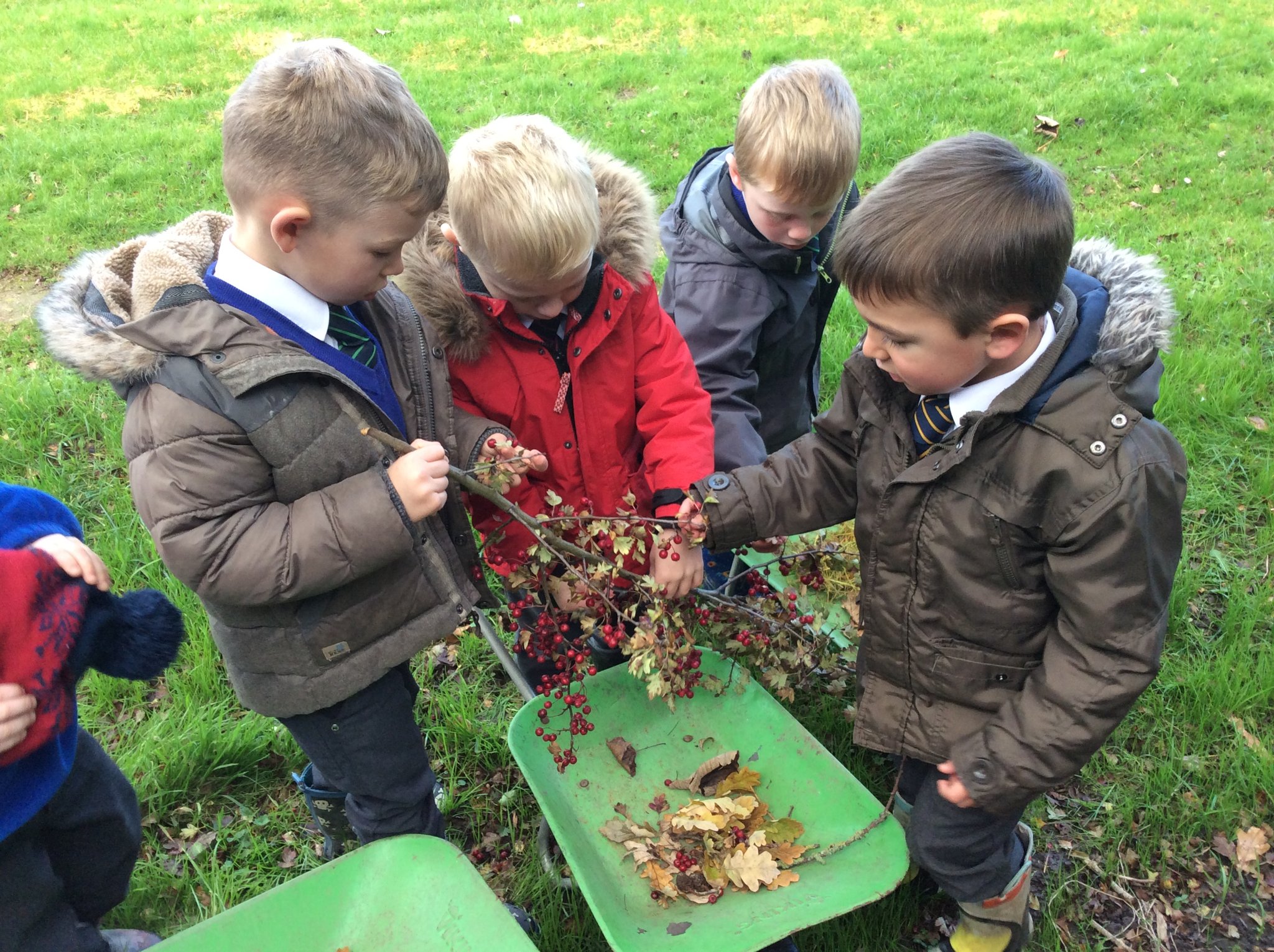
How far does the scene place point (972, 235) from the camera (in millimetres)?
1779

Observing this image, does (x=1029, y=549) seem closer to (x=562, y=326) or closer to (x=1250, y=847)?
(x=562, y=326)

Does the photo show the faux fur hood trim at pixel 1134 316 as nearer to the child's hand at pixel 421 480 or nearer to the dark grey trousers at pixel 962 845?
the dark grey trousers at pixel 962 845

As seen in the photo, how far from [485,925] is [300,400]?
114cm

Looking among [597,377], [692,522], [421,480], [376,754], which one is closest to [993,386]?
[692,522]

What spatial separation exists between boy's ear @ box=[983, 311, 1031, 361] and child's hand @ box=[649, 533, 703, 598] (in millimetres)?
875

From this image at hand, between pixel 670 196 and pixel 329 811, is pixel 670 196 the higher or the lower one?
the higher one

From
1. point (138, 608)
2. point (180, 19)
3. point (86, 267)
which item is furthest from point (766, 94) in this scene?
point (180, 19)

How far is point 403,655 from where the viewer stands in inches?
83.3

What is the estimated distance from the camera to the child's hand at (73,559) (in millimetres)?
1792

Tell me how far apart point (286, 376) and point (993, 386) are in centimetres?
149

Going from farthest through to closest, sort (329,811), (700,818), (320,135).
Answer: (329,811), (700,818), (320,135)

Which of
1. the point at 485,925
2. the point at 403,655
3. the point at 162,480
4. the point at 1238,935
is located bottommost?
the point at 1238,935

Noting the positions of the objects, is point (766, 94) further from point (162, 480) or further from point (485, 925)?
point (485, 925)

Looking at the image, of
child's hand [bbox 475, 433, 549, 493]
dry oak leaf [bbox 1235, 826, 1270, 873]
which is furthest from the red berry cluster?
dry oak leaf [bbox 1235, 826, 1270, 873]
